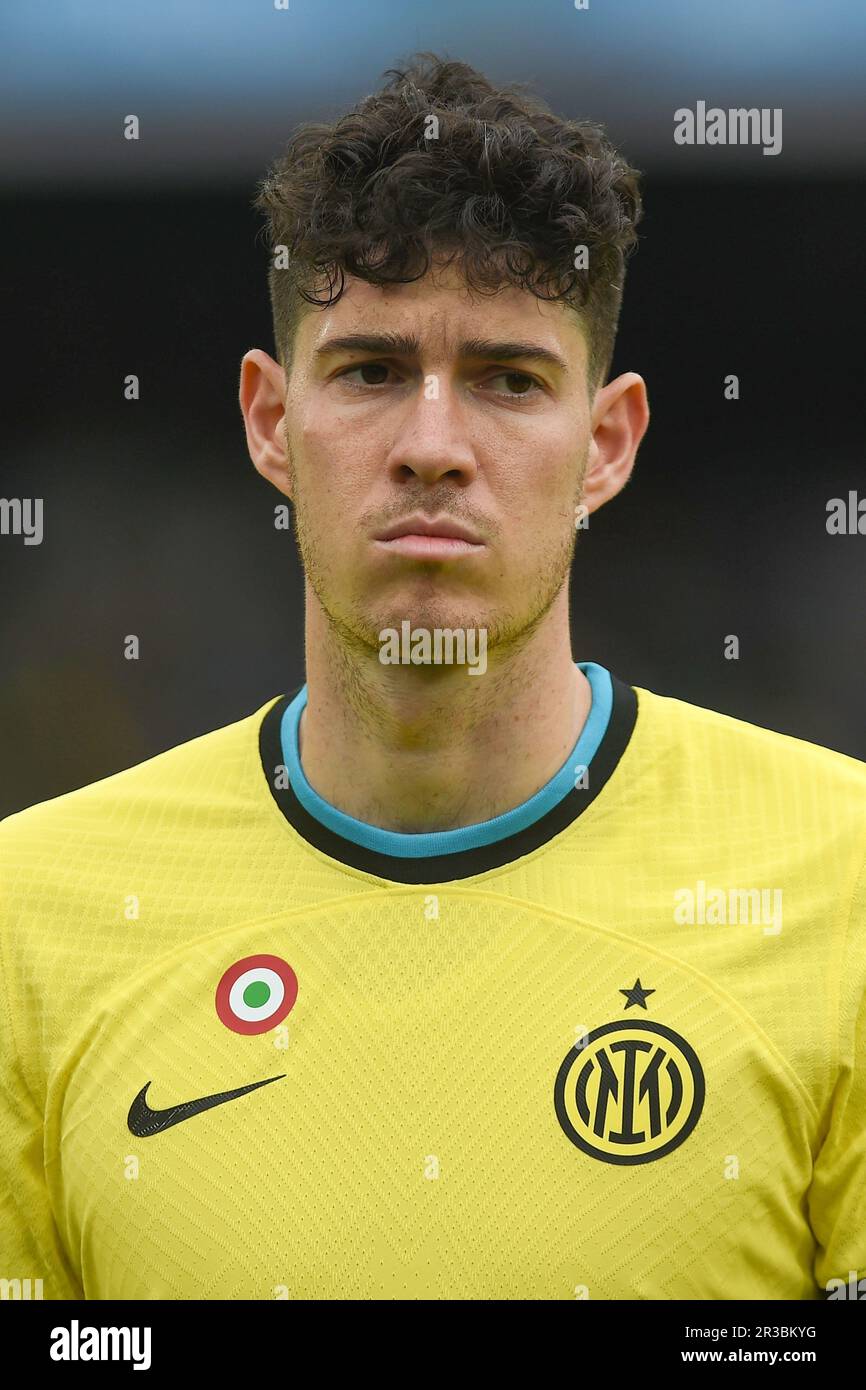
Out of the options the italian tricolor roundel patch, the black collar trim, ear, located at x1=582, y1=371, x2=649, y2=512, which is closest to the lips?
ear, located at x1=582, y1=371, x2=649, y2=512

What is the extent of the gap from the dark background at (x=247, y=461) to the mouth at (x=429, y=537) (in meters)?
4.25

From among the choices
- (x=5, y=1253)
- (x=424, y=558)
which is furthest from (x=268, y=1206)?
(x=424, y=558)

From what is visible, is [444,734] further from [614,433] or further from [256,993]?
[614,433]

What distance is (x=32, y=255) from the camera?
6828 mm

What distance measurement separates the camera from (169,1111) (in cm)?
255

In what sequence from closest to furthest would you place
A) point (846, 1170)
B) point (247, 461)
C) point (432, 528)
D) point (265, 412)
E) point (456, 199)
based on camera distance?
1. point (846, 1170)
2. point (432, 528)
3. point (456, 199)
4. point (265, 412)
5. point (247, 461)

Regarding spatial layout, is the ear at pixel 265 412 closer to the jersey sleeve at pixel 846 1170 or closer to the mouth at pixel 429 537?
the mouth at pixel 429 537

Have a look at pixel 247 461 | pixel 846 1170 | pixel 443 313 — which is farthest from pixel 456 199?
pixel 247 461

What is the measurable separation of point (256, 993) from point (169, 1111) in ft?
0.79

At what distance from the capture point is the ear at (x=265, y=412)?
297 cm

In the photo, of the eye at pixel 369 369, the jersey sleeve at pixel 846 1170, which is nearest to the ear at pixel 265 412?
the eye at pixel 369 369

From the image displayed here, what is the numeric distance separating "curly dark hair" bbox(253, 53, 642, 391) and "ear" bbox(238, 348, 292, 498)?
0.22ft

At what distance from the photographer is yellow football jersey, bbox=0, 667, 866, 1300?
2416 mm

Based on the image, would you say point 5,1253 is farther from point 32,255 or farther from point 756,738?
point 32,255
